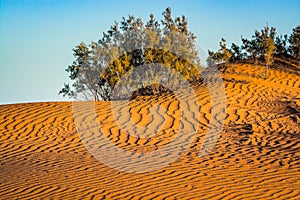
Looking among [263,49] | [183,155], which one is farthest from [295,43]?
[183,155]

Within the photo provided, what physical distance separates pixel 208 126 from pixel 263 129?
1.53 metres

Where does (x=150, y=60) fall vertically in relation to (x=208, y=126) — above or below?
above

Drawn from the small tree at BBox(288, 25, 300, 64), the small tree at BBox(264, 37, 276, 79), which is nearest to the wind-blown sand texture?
the small tree at BBox(264, 37, 276, 79)

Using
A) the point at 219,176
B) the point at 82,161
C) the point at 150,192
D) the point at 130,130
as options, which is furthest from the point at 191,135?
the point at 150,192

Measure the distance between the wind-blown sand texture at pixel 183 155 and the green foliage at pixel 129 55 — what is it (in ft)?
7.25

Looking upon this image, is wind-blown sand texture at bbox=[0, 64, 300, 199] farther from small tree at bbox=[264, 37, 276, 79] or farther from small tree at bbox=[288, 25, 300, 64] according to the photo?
small tree at bbox=[288, 25, 300, 64]

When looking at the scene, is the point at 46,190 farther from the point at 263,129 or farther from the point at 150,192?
the point at 263,129

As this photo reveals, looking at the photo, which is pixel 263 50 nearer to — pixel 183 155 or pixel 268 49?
pixel 268 49

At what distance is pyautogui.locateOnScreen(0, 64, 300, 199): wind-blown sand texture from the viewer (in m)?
8.29

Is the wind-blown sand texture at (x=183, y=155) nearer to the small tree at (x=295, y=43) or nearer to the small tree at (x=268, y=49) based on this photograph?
the small tree at (x=268, y=49)

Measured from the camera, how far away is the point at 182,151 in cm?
1164

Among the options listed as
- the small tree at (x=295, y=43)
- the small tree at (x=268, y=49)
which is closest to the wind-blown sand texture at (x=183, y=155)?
the small tree at (x=268, y=49)

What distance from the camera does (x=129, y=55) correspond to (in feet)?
67.9

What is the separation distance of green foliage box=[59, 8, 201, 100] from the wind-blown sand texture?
2210 mm
